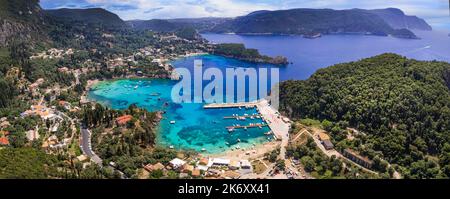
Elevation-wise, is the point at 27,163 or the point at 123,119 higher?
the point at 27,163

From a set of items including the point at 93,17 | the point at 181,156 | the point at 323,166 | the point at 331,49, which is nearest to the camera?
the point at 323,166

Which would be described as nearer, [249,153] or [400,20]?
[249,153]

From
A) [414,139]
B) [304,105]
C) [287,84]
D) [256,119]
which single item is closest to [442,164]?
[414,139]

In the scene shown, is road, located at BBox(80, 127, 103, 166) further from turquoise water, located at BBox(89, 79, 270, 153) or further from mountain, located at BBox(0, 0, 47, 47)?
mountain, located at BBox(0, 0, 47, 47)

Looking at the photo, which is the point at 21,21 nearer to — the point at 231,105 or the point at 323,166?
the point at 231,105

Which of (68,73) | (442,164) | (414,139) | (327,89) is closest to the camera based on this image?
(442,164)

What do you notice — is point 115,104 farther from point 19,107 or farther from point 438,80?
point 438,80

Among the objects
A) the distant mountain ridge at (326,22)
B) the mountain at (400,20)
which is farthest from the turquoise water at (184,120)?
the mountain at (400,20)

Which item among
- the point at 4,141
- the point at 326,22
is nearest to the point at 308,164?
the point at 4,141
